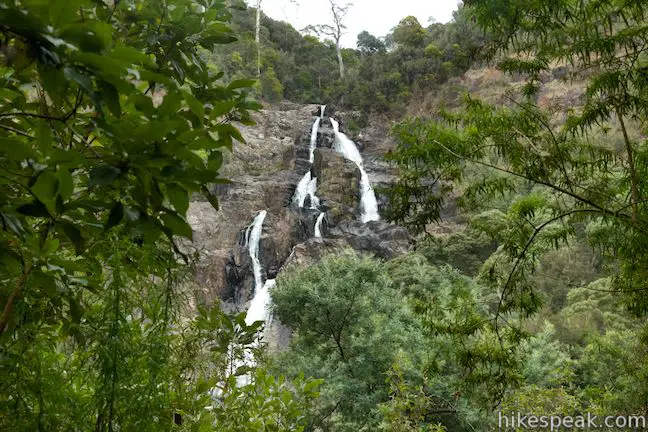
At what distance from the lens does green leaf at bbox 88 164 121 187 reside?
2.37ft

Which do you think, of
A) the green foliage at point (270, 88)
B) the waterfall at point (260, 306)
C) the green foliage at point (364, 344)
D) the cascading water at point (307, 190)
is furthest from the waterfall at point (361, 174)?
the green foliage at point (364, 344)

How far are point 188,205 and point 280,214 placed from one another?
18.5 metres

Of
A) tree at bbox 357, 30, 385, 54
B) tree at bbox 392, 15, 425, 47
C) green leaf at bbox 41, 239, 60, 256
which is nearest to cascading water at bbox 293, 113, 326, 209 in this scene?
tree at bbox 392, 15, 425, 47

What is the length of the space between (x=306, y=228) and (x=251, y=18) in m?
20.8

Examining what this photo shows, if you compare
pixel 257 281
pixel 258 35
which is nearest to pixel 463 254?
pixel 257 281

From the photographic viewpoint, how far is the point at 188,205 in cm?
85

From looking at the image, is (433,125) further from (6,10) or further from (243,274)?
(243,274)

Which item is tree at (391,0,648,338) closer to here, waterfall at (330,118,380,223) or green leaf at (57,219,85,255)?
green leaf at (57,219,85,255)

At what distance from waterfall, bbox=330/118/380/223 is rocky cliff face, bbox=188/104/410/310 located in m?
0.30

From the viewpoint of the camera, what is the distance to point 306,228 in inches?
744

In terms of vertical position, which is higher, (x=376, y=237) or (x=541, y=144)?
(x=541, y=144)

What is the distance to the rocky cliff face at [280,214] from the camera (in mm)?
17078

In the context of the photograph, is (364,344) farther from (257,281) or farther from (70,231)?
(257,281)

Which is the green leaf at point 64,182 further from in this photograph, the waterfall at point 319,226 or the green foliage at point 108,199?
the waterfall at point 319,226
